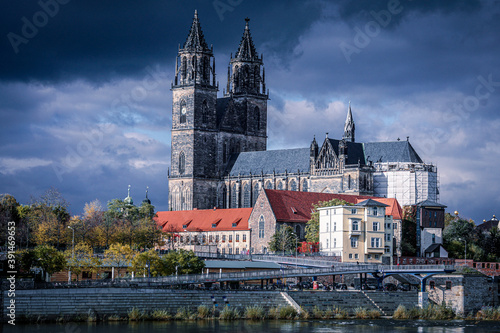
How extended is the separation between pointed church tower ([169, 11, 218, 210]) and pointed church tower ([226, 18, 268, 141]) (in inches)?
356

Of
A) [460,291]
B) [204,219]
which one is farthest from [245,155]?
[460,291]

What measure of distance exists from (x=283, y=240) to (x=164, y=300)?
4057 cm

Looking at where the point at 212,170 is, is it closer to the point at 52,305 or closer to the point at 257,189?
the point at 257,189

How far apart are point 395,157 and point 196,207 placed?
113 ft

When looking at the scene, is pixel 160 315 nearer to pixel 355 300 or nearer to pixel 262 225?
pixel 355 300

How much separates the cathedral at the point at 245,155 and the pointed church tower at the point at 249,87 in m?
0.18

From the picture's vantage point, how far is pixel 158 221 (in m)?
146

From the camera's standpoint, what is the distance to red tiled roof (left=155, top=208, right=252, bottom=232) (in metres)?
134

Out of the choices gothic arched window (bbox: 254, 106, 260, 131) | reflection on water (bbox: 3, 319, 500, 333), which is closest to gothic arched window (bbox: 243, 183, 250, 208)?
gothic arched window (bbox: 254, 106, 260, 131)

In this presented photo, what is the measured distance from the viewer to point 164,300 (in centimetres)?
7931

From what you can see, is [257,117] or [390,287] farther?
[257,117]

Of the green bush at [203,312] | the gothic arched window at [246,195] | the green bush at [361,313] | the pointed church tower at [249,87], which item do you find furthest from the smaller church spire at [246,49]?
the green bush at [203,312]

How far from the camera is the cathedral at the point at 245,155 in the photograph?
14775cm

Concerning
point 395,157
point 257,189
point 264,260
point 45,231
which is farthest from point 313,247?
point 257,189
